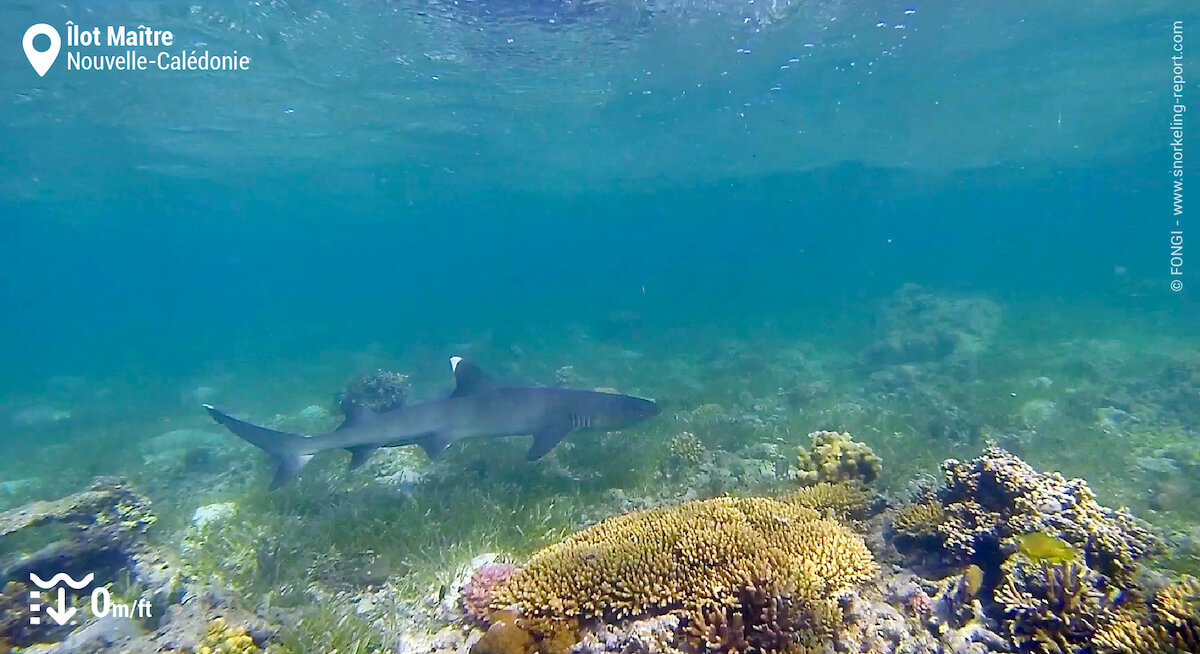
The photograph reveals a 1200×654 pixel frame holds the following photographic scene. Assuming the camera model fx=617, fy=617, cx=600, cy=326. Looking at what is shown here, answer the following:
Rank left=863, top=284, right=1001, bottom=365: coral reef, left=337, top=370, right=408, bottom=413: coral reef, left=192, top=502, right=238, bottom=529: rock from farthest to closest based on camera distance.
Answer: left=863, top=284, right=1001, bottom=365: coral reef → left=337, top=370, right=408, bottom=413: coral reef → left=192, top=502, right=238, bottom=529: rock

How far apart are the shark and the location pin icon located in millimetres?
21909

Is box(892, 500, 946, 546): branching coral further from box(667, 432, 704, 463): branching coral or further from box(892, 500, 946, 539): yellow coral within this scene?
box(667, 432, 704, 463): branching coral

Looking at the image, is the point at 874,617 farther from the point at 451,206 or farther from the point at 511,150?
the point at 451,206

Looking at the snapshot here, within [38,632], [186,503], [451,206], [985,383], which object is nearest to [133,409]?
[186,503]

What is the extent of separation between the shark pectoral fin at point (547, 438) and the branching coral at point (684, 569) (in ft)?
13.7

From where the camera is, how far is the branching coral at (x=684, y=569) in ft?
14.1

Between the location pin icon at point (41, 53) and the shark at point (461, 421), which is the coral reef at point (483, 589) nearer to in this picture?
the shark at point (461, 421)

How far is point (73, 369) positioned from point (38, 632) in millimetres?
48471

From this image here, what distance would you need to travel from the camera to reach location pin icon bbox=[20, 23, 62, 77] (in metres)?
21.0

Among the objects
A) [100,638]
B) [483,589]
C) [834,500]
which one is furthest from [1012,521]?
[100,638]

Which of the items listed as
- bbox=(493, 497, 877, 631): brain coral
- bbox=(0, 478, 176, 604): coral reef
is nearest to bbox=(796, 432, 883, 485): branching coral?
bbox=(493, 497, 877, 631): brain coral

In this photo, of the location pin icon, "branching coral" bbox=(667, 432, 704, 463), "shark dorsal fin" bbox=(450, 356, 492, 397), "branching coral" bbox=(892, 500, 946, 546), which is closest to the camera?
"branching coral" bbox=(892, 500, 946, 546)

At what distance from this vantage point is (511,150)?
4869 centimetres

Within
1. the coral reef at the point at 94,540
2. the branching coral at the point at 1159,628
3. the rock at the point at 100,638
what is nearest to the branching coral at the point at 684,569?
the branching coral at the point at 1159,628
